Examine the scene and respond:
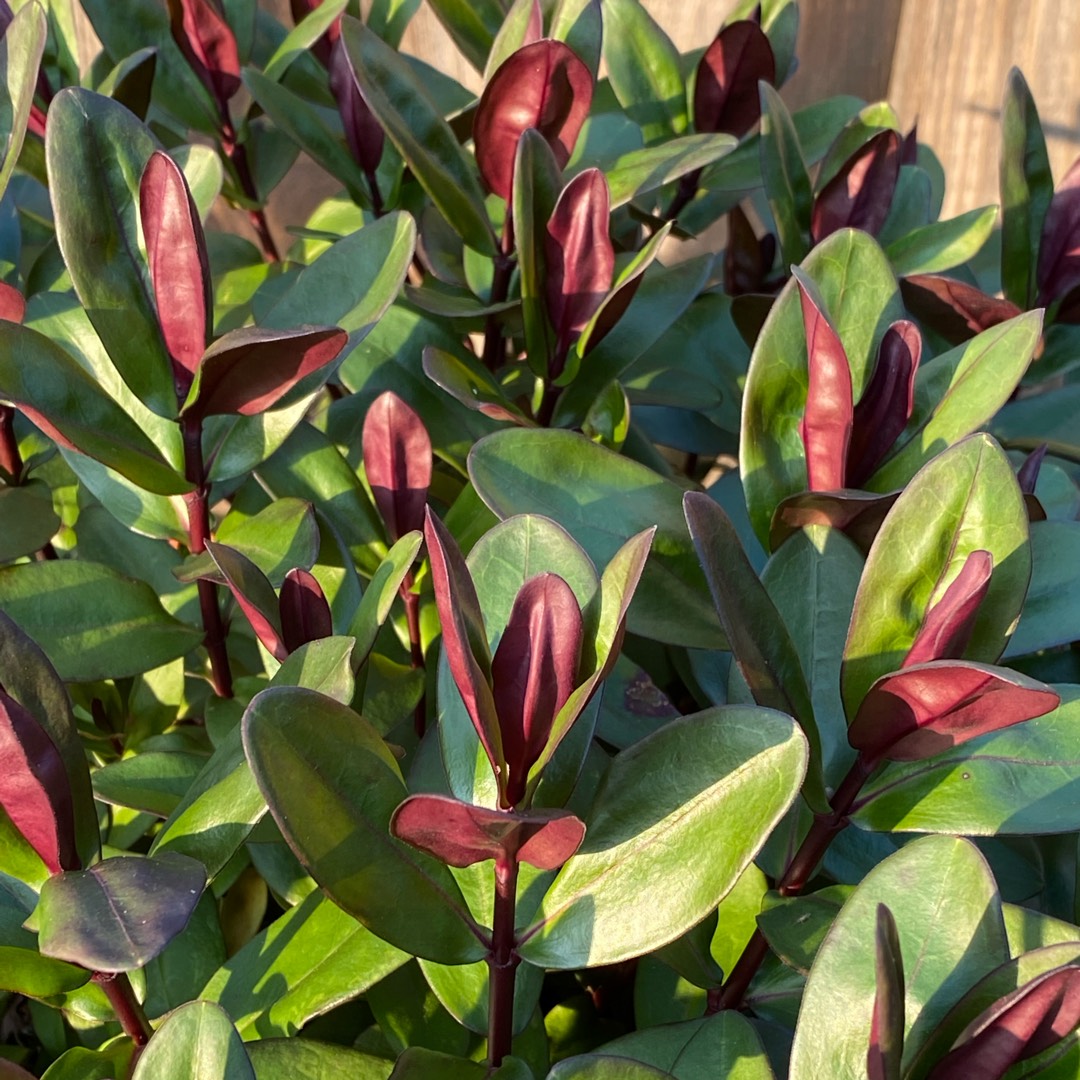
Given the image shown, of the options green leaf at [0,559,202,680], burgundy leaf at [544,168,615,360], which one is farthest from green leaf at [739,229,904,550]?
green leaf at [0,559,202,680]

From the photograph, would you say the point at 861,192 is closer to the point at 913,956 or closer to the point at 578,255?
the point at 578,255

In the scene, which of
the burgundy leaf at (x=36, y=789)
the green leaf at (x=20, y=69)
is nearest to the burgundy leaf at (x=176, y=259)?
the green leaf at (x=20, y=69)

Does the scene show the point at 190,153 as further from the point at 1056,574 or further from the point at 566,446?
the point at 1056,574

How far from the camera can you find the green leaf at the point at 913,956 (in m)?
0.43

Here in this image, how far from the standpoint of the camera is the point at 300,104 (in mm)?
820

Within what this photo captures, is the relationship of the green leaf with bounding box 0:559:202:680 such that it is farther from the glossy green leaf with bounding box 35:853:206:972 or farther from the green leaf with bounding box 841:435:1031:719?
the green leaf with bounding box 841:435:1031:719

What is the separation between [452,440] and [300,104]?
10.8 inches

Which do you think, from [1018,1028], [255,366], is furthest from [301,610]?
[1018,1028]

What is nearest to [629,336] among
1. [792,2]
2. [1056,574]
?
[1056,574]

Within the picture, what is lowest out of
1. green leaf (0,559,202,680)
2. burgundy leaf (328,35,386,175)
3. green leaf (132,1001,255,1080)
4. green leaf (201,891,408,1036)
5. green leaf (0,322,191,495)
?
green leaf (201,891,408,1036)

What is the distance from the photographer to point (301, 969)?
53 cm

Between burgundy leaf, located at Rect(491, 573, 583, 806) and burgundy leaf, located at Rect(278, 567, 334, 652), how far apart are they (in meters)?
0.13

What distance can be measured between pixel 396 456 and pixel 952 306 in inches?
15.9

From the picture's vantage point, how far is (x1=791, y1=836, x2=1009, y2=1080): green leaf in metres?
0.43
